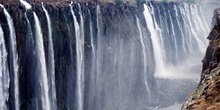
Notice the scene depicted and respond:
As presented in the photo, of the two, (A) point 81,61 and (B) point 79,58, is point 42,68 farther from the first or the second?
(A) point 81,61

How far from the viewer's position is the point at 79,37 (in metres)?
26.6

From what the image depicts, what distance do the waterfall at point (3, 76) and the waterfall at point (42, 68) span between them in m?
3.48

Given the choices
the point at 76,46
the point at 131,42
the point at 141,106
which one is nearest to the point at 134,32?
the point at 131,42

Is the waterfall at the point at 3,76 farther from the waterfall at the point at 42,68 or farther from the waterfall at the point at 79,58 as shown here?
the waterfall at the point at 79,58

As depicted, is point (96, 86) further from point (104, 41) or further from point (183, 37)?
point (183, 37)

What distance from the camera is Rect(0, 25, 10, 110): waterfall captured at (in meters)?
17.8

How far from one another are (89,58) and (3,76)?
12.5m

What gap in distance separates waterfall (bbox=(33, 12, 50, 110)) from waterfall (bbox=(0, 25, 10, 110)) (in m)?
3.48

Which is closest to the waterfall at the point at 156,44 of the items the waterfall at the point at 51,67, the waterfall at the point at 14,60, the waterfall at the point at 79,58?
the waterfall at the point at 79,58

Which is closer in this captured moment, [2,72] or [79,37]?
[2,72]

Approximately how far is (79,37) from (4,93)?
10883mm

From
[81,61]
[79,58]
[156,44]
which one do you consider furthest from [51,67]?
[156,44]

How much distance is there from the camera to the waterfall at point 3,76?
1780cm

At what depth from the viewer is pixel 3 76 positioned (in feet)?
59.5
